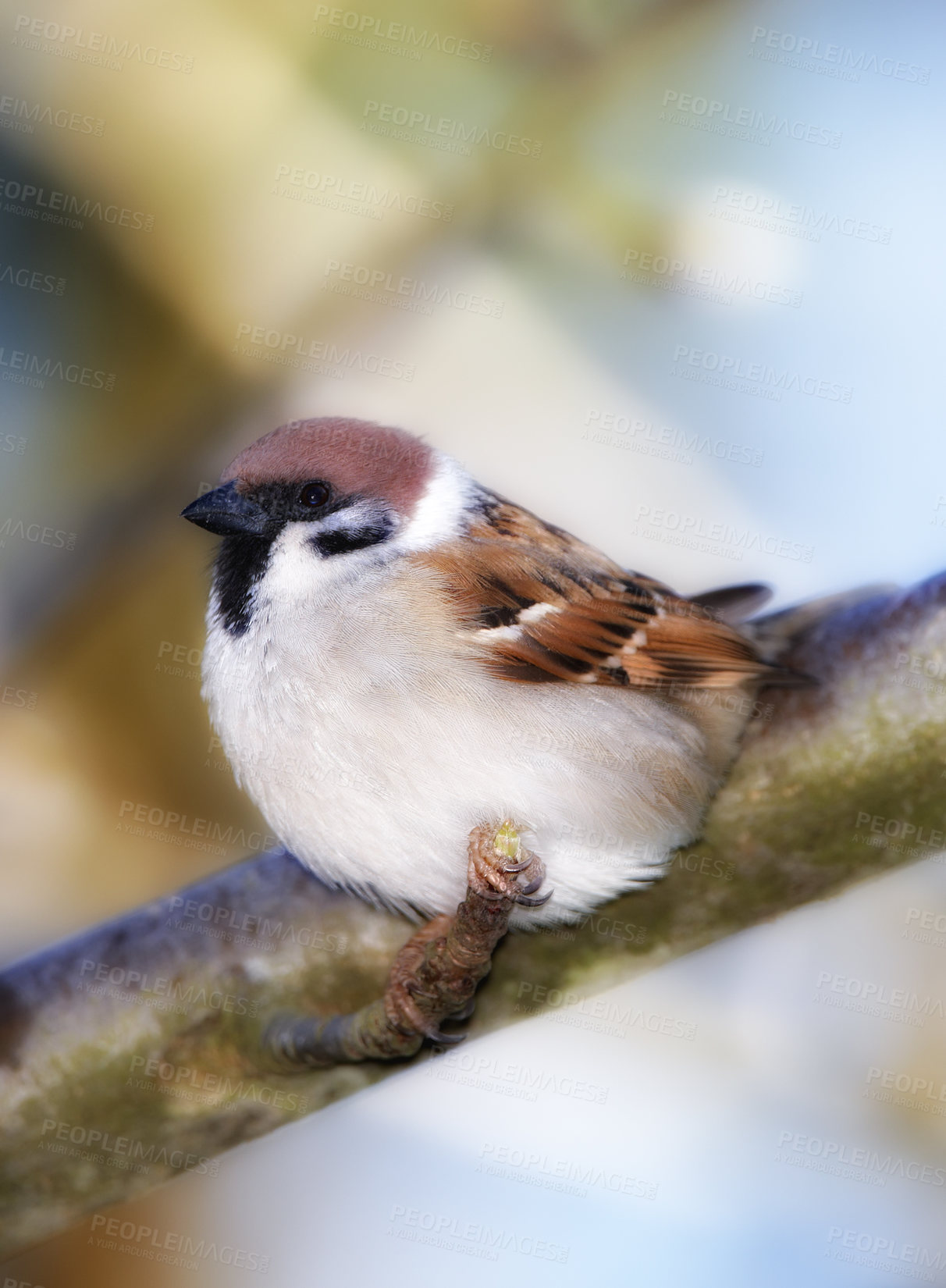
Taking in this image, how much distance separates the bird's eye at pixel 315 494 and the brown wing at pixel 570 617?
262 millimetres

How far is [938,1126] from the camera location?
137 inches

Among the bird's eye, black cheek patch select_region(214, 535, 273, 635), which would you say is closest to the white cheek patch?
the bird's eye

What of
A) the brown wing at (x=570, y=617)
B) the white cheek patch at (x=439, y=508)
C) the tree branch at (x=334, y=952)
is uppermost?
the white cheek patch at (x=439, y=508)

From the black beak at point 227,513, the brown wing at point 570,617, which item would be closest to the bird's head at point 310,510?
the black beak at point 227,513

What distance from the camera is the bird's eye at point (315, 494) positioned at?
2291 mm

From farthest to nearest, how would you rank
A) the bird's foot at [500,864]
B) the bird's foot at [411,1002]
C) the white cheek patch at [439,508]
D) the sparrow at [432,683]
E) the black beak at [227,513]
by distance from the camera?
the white cheek patch at [439,508]
the black beak at [227,513]
the sparrow at [432,683]
the bird's foot at [411,1002]
the bird's foot at [500,864]

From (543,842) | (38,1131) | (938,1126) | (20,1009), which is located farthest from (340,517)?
(938,1126)

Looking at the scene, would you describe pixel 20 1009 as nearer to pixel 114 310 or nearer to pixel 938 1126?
pixel 114 310

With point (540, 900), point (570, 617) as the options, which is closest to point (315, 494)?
point (570, 617)

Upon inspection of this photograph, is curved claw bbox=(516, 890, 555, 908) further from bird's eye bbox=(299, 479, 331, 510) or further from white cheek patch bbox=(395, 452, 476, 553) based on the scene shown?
bird's eye bbox=(299, 479, 331, 510)

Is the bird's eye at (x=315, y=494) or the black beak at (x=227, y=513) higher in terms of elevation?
the bird's eye at (x=315, y=494)

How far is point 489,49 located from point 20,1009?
3.12 meters

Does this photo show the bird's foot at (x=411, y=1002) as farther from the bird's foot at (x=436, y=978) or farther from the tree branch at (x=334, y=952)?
the tree branch at (x=334, y=952)

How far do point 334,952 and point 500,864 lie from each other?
1.05 metres
